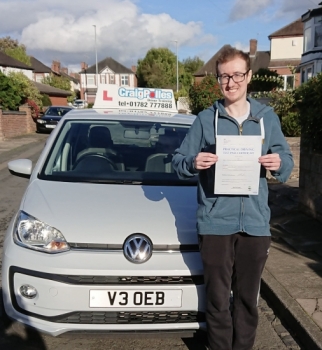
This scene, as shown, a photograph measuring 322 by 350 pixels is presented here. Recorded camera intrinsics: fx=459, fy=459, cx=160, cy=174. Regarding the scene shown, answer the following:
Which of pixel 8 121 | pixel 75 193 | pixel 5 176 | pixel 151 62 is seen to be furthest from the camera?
pixel 151 62

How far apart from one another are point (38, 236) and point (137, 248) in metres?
0.67

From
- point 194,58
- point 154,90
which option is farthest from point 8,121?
point 194,58

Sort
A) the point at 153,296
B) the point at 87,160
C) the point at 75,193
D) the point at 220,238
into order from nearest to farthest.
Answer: the point at 220,238 < the point at 153,296 < the point at 75,193 < the point at 87,160

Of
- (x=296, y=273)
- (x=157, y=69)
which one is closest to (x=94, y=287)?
(x=296, y=273)

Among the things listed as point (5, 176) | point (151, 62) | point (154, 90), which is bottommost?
point (5, 176)

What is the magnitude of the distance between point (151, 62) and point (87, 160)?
82098 mm

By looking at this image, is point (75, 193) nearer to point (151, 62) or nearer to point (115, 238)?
point (115, 238)

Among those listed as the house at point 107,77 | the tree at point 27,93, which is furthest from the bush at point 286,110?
the house at point 107,77

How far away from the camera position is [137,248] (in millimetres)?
2930

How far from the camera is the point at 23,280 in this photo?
2.91 meters

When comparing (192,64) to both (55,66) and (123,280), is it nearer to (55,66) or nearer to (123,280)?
(55,66)

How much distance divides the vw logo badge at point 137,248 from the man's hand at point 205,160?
70 cm

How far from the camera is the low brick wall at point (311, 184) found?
6086mm

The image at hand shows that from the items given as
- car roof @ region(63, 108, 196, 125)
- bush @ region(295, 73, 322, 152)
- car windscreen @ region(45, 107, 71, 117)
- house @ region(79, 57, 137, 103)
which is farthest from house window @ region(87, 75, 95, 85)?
car roof @ region(63, 108, 196, 125)
